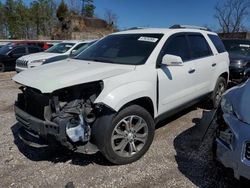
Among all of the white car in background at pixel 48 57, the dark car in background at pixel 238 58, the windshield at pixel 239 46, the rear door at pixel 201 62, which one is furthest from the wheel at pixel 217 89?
the white car in background at pixel 48 57

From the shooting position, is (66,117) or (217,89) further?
(217,89)

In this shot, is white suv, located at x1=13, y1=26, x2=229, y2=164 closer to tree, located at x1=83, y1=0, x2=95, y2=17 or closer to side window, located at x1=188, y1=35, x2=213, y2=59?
side window, located at x1=188, y1=35, x2=213, y2=59

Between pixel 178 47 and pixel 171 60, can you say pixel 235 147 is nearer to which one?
pixel 171 60

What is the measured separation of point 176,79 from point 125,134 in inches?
52.0

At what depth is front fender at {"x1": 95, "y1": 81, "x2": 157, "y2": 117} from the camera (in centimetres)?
307

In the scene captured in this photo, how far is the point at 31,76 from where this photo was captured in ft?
11.4

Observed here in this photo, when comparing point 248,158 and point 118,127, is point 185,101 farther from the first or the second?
point 248,158

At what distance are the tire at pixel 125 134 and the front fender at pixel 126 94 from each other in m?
0.16

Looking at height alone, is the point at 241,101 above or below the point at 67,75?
below

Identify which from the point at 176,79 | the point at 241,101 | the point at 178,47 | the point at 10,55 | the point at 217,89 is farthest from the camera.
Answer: the point at 10,55

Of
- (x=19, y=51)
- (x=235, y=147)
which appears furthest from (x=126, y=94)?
(x=19, y=51)

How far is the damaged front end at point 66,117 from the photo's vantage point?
9.99 feet

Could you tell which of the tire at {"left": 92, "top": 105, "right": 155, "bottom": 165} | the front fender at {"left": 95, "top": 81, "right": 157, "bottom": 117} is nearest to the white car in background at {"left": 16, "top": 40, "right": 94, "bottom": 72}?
the front fender at {"left": 95, "top": 81, "right": 157, "bottom": 117}

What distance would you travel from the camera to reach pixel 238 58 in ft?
29.1
